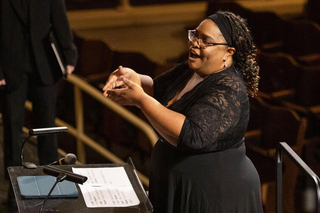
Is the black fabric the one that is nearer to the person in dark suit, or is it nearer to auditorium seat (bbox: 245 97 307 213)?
the person in dark suit

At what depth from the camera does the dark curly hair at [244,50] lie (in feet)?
4.22

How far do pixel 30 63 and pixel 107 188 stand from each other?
1.19 meters

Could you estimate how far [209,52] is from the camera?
1275 millimetres

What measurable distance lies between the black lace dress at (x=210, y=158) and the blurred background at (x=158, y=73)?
1024 millimetres

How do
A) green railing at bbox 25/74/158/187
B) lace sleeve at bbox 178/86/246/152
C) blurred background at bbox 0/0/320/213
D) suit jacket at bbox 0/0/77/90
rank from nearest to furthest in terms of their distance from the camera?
1. lace sleeve at bbox 178/86/246/152
2. suit jacket at bbox 0/0/77/90
3. green railing at bbox 25/74/158/187
4. blurred background at bbox 0/0/320/213

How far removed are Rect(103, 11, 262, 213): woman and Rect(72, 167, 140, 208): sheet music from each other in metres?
0.12

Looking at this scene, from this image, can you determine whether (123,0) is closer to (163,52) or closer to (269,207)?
(163,52)

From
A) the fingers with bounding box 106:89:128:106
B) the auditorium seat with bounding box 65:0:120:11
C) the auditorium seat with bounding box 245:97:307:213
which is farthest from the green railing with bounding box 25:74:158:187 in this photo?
the auditorium seat with bounding box 65:0:120:11

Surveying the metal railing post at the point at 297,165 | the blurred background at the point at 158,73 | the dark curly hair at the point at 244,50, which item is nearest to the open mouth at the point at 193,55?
the dark curly hair at the point at 244,50

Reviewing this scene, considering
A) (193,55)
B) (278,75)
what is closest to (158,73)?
(278,75)

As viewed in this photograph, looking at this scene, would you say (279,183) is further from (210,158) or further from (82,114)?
(82,114)

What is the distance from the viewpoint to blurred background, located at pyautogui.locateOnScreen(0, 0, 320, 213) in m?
2.70

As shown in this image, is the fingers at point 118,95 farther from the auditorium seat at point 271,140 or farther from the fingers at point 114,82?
the auditorium seat at point 271,140

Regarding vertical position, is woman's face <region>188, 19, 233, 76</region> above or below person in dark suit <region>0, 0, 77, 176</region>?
above
